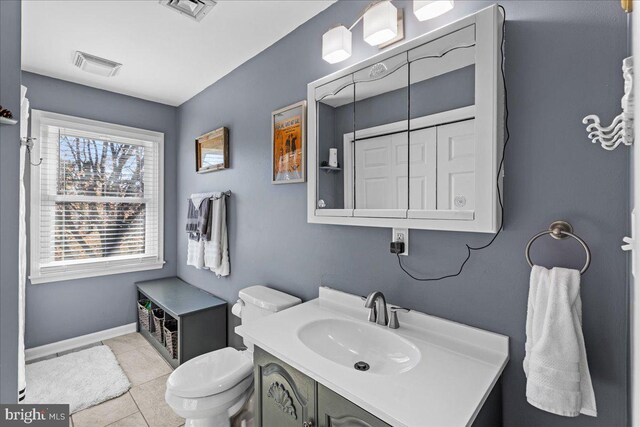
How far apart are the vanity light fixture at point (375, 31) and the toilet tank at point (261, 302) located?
53.6 inches

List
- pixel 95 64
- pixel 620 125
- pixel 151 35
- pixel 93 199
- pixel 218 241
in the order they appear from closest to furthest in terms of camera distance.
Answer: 1. pixel 620 125
2. pixel 151 35
3. pixel 95 64
4. pixel 218 241
5. pixel 93 199

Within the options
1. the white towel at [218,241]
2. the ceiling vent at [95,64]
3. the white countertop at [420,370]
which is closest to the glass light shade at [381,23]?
the white countertop at [420,370]

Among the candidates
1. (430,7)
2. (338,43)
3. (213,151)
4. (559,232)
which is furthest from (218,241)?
(559,232)

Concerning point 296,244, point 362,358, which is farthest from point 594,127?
point 296,244

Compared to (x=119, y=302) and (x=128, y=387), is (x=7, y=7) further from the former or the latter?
(x=119, y=302)

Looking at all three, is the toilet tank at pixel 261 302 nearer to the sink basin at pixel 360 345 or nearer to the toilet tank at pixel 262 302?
the toilet tank at pixel 262 302

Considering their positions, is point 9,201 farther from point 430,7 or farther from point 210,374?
point 430,7

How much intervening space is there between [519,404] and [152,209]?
133 inches

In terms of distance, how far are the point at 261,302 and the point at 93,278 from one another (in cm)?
208

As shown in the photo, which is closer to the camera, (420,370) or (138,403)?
(420,370)

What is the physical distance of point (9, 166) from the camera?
1.11 meters

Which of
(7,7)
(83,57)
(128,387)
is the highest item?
(83,57)

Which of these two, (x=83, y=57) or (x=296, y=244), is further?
(x=83, y=57)

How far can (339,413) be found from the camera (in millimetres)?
954
